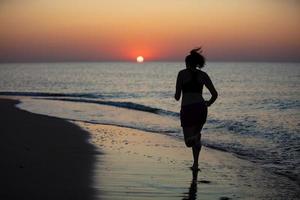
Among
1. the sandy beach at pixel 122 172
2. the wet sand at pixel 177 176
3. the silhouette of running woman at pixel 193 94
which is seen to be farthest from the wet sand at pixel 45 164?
the silhouette of running woman at pixel 193 94

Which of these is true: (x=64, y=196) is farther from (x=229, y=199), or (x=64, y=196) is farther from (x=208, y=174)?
(x=208, y=174)

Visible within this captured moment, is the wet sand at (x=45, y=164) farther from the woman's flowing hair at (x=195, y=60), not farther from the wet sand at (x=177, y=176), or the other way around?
the woman's flowing hair at (x=195, y=60)

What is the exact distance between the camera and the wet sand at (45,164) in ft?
18.0

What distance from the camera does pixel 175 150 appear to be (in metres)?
9.60

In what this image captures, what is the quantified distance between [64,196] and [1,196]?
2.35 feet

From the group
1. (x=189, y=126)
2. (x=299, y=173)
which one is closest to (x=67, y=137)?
(x=189, y=126)

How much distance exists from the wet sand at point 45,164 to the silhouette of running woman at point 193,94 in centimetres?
168

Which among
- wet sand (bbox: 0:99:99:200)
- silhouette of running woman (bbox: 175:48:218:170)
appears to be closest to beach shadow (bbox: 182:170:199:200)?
silhouette of running woman (bbox: 175:48:218:170)

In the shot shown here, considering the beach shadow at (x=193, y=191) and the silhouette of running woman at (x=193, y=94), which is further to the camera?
the silhouette of running woman at (x=193, y=94)

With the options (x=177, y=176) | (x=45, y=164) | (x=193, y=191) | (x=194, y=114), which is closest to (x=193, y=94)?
(x=194, y=114)

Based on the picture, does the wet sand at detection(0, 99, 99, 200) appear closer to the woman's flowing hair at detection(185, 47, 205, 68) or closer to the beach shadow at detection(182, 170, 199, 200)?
the beach shadow at detection(182, 170, 199, 200)

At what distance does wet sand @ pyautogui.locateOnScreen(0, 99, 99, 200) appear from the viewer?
216 inches

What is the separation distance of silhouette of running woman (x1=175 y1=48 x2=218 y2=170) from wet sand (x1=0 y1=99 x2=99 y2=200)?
5.50 feet

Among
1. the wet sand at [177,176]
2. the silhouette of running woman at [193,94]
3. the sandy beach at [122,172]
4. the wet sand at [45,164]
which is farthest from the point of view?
the silhouette of running woman at [193,94]
